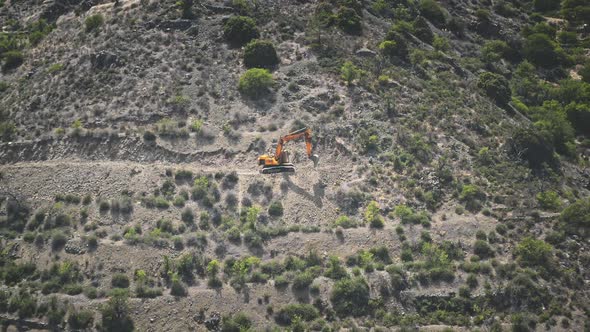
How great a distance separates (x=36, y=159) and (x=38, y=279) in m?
14.7

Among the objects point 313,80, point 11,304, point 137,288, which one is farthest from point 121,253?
point 313,80

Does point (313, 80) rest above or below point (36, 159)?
above

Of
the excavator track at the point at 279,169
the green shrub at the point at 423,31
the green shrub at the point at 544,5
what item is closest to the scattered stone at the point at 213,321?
the excavator track at the point at 279,169

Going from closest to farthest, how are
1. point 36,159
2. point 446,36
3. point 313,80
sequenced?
point 36,159 < point 313,80 < point 446,36

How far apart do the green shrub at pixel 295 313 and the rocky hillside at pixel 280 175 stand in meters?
0.18

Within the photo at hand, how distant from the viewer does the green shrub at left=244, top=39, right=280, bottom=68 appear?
2874 inches

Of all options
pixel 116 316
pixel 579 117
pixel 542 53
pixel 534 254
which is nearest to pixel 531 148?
pixel 534 254

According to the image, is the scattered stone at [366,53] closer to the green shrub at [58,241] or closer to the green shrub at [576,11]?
the green shrub at [58,241]

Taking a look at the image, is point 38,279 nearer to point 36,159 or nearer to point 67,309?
point 67,309

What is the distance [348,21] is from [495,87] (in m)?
17.6

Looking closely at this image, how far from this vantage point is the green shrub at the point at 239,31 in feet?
249

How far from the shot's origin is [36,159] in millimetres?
66688

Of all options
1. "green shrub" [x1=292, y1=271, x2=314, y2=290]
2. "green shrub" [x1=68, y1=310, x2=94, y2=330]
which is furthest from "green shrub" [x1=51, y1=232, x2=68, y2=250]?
"green shrub" [x1=292, y1=271, x2=314, y2=290]

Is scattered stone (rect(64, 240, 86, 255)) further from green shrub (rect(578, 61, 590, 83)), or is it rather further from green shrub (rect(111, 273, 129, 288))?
green shrub (rect(578, 61, 590, 83))
